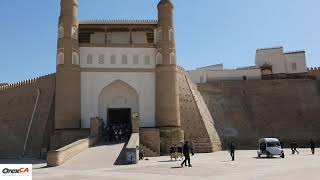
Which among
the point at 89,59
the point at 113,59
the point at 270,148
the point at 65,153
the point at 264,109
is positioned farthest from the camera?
the point at 264,109

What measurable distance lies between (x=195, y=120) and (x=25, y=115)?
13391 millimetres

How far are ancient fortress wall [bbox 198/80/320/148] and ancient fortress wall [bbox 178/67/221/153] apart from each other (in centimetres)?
212

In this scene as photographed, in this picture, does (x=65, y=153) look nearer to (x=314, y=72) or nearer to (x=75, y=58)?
(x=75, y=58)

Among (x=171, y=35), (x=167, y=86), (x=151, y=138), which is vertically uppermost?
(x=171, y=35)

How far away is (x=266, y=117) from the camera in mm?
37156

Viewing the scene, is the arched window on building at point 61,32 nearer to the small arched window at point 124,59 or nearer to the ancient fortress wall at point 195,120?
the small arched window at point 124,59

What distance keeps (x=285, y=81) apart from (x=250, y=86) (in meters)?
3.47

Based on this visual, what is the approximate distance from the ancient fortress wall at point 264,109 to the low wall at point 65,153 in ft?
50.6

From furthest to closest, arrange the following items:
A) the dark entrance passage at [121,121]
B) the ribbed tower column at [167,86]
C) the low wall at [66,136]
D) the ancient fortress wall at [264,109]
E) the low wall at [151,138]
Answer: the ancient fortress wall at [264,109], the ribbed tower column at [167,86], the dark entrance passage at [121,121], the low wall at [66,136], the low wall at [151,138]

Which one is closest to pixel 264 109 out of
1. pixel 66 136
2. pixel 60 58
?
pixel 66 136

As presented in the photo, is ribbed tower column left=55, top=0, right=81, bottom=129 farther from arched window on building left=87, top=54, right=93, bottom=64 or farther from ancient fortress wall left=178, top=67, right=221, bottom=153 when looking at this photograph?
ancient fortress wall left=178, top=67, right=221, bottom=153

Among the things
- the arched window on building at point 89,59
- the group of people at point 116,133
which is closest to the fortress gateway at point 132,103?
the arched window on building at point 89,59

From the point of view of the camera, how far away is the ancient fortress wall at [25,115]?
30608mm

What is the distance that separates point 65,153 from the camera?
1892cm
